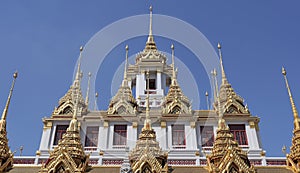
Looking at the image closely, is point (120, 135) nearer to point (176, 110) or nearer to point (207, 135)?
point (176, 110)

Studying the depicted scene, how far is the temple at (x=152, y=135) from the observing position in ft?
66.9

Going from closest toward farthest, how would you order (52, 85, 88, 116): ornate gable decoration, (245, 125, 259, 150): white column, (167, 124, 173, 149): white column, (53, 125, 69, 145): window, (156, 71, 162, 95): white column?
(245, 125, 259, 150): white column
(167, 124, 173, 149): white column
(53, 125, 69, 145): window
(52, 85, 88, 116): ornate gable decoration
(156, 71, 162, 95): white column

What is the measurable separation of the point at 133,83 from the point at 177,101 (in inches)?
383

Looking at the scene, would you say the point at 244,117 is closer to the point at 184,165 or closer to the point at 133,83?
the point at 184,165

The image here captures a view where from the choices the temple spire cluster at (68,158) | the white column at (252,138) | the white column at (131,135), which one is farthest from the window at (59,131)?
the white column at (252,138)

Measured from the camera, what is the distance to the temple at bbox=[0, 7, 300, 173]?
20.4 metres

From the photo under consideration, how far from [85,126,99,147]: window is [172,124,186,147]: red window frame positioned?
5.88 metres

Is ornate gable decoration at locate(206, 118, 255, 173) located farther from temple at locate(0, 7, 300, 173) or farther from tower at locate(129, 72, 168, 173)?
tower at locate(129, 72, 168, 173)

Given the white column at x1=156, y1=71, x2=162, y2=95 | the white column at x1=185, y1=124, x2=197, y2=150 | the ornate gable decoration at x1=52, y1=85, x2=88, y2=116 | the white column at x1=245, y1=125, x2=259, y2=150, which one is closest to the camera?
the white column at x1=245, y1=125, x2=259, y2=150

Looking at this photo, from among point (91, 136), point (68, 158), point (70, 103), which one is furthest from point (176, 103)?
point (68, 158)

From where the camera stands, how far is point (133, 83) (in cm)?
3872

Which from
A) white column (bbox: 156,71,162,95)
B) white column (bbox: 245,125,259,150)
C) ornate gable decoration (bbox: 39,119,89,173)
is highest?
white column (bbox: 156,71,162,95)

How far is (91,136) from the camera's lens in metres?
28.2

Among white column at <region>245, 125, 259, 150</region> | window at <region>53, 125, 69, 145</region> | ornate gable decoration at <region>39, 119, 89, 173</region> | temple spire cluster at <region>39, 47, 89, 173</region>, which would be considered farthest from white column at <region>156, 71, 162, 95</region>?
ornate gable decoration at <region>39, 119, 89, 173</region>
